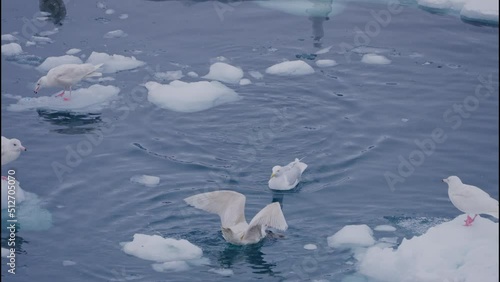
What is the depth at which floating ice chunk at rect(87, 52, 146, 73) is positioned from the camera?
14734 mm

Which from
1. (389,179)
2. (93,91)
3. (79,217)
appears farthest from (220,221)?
(93,91)

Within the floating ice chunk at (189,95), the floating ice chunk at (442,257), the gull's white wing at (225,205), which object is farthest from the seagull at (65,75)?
the floating ice chunk at (442,257)

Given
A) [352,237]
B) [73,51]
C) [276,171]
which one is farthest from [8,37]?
[352,237]

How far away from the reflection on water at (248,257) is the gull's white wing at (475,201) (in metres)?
2.19

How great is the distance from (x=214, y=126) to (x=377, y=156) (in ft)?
7.98

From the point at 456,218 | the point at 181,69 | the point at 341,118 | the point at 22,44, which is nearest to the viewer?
the point at 456,218

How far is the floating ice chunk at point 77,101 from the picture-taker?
13.3 m

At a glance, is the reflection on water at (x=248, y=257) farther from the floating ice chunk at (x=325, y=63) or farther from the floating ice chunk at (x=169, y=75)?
the floating ice chunk at (x=325, y=63)

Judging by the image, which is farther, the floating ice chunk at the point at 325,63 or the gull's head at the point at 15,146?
the floating ice chunk at the point at 325,63

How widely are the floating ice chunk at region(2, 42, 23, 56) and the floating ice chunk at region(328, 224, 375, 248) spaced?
759 centimetres

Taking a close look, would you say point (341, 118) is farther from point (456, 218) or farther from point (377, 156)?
point (456, 218)

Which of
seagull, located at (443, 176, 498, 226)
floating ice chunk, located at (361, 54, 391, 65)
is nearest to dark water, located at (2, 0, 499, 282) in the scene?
floating ice chunk, located at (361, 54, 391, 65)

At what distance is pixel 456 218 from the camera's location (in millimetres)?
9930

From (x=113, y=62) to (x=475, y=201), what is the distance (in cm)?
740
